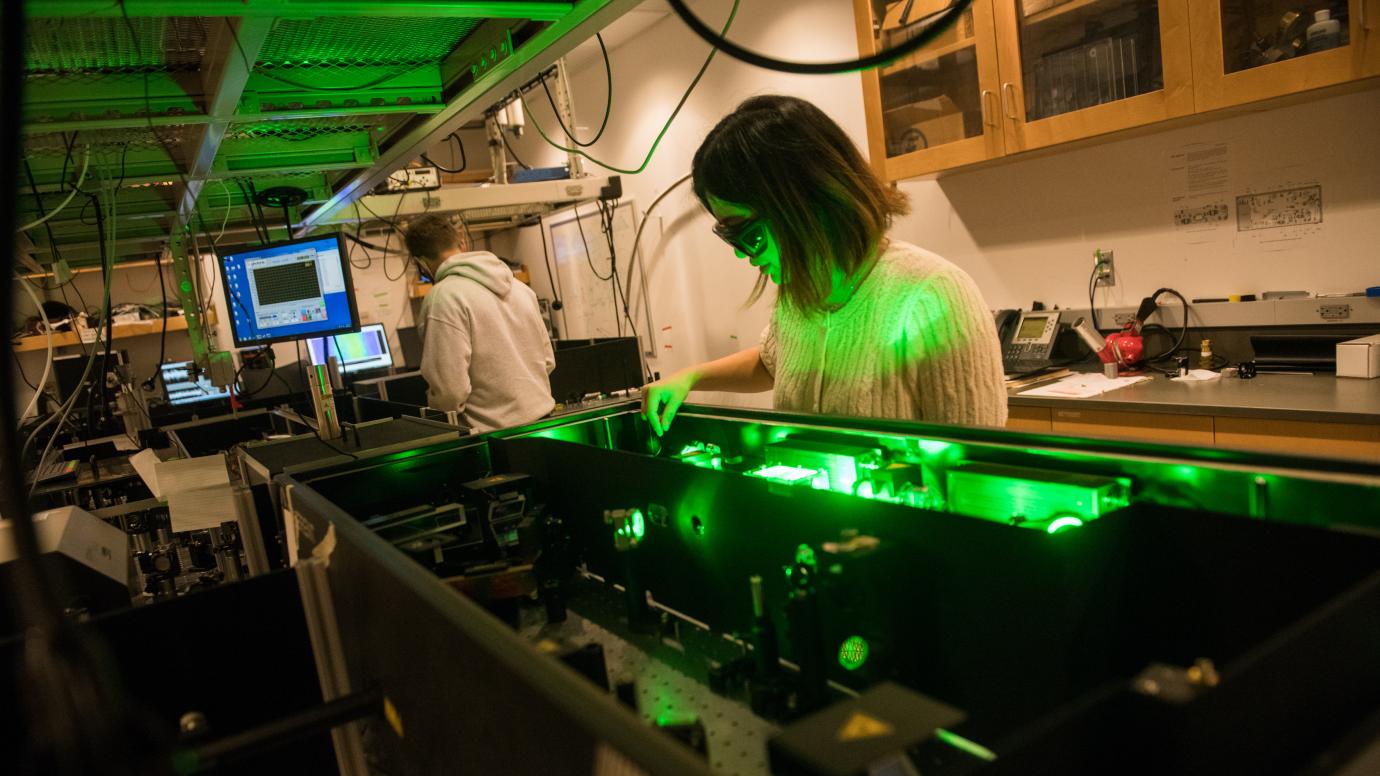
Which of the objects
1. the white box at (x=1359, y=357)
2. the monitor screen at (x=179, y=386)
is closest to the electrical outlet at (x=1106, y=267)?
the white box at (x=1359, y=357)

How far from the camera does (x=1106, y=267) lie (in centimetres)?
296

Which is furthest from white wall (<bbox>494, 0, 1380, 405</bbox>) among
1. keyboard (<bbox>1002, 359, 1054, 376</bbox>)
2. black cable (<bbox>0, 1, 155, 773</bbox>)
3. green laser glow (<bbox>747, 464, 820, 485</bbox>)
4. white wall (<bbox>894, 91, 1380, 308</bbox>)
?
black cable (<bbox>0, 1, 155, 773</bbox>)

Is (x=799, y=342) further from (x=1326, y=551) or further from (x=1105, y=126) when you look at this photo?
(x=1105, y=126)

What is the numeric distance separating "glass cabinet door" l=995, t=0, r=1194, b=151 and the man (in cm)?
187

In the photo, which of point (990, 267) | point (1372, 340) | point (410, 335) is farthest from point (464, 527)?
point (410, 335)

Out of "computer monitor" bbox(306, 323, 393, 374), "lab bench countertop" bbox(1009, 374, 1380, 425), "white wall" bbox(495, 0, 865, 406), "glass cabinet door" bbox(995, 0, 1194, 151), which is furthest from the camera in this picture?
"computer monitor" bbox(306, 323, 393, 374)

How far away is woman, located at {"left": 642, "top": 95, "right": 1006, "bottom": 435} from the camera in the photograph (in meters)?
1.25

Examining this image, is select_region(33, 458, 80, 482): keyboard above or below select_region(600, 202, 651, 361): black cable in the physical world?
below

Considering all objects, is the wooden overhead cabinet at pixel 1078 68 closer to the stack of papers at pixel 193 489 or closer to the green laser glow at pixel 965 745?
the green laser glow at pixel 965 745

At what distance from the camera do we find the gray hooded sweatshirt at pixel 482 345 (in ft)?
10.2

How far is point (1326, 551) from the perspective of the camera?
1.77ft

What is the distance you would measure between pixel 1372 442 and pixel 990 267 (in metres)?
1.63

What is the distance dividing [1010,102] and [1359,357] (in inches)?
48.5

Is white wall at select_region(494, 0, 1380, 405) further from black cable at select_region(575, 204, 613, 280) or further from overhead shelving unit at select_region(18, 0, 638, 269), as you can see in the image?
overhead shelving unit at select_region(18, 0, 638, 269)
